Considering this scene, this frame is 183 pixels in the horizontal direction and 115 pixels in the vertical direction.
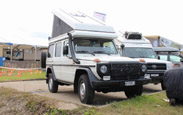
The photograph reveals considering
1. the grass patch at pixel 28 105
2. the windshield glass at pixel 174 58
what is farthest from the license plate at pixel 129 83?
the windshield glass at pixel 174 58

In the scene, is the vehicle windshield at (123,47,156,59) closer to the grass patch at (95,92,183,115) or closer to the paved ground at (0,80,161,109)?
the paved ground at (0,80,161,109)

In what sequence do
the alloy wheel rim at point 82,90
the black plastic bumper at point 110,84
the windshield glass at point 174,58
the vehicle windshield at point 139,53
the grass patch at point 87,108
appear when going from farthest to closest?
the windshield glass at point 174,58, the vehicle windshield at point 139,53, the alloy wheel rim at point 82,90, the black plastic bumper at point 110,84, the grass patch at point 87,108

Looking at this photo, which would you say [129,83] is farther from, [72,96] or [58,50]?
[58,50]

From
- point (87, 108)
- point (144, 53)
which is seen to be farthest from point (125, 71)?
point (144, 53)

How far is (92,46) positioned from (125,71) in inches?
69.3

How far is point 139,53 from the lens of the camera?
35.6 feet

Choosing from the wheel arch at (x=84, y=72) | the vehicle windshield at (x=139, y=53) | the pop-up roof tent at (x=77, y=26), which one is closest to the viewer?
the wheel arch at (x=84, y=72)

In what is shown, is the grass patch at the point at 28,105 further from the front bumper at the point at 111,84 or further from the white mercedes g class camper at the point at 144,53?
the white mercedes g class camper at the point at 144,53

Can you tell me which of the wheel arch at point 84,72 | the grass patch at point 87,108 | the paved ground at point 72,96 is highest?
the wheel arch at point 84,72

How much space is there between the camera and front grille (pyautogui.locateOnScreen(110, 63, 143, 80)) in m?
5.95

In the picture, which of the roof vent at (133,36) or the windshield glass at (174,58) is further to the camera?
the windshield glass at (174,58)

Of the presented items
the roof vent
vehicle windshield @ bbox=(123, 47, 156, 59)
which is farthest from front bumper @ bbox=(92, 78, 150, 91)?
the roof vent

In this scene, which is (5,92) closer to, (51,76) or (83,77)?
(51,76)

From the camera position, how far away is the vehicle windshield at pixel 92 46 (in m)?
7.18
